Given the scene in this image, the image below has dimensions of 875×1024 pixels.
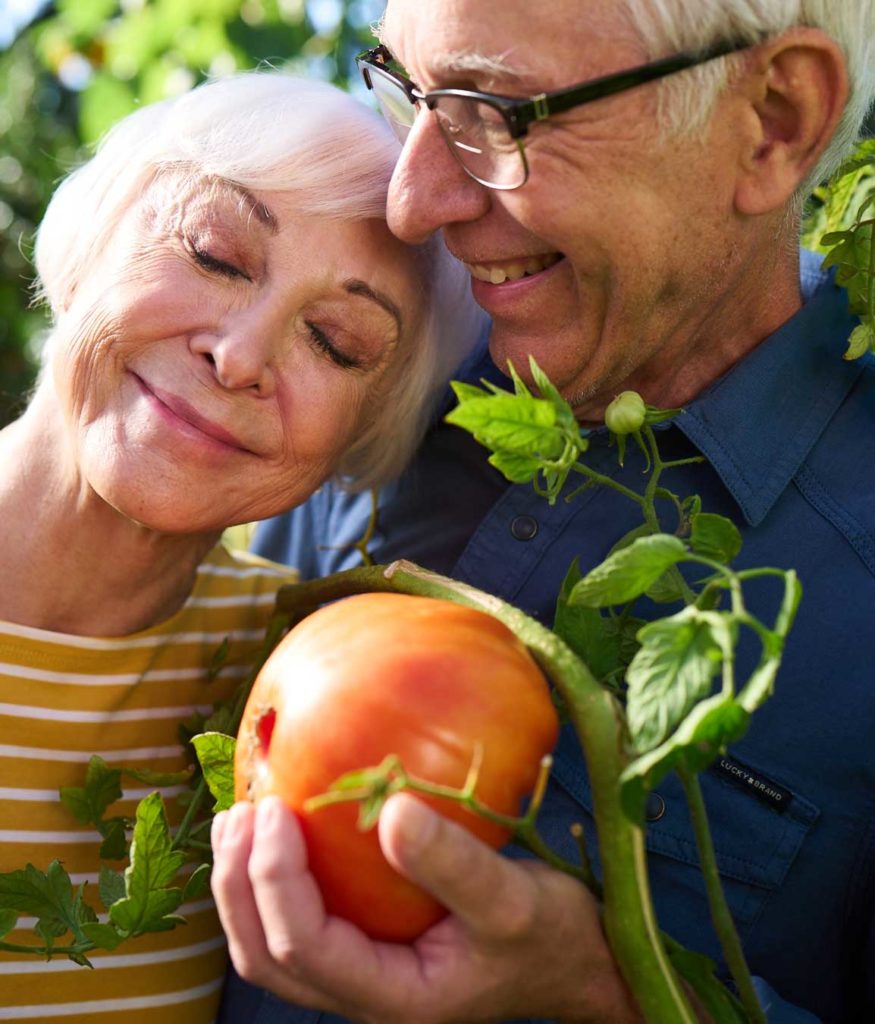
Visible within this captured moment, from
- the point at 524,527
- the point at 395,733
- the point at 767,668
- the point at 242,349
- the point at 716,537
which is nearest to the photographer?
the point at 767,668

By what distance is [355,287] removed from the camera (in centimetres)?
A: 154

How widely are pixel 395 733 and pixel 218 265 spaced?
745 millimetres

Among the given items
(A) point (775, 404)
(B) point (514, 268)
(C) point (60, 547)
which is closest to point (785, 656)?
(A) point (775, 404)

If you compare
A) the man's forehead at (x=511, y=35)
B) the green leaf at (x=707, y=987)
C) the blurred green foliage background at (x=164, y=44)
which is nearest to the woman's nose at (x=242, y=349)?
the man's forehead at (x=511, y=35)

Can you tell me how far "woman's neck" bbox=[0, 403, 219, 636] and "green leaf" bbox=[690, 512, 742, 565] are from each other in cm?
81

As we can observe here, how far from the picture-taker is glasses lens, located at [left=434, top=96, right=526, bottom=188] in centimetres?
145

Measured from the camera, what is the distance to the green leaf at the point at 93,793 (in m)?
1.50

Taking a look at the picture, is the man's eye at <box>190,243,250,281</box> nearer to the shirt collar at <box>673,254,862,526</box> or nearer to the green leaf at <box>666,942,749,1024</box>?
the shirt collar at <box>673,254,862,526</box>

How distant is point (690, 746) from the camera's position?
0.92m

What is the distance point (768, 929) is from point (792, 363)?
758 mm

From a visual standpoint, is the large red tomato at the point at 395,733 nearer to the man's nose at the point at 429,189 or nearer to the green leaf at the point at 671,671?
the green leaf at the point at 671,671

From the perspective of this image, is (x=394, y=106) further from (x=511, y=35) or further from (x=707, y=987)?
(x=707, y=987)

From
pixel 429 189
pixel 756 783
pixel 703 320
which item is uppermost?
pixel 429 189

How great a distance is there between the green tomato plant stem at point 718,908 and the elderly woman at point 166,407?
2.41ft
